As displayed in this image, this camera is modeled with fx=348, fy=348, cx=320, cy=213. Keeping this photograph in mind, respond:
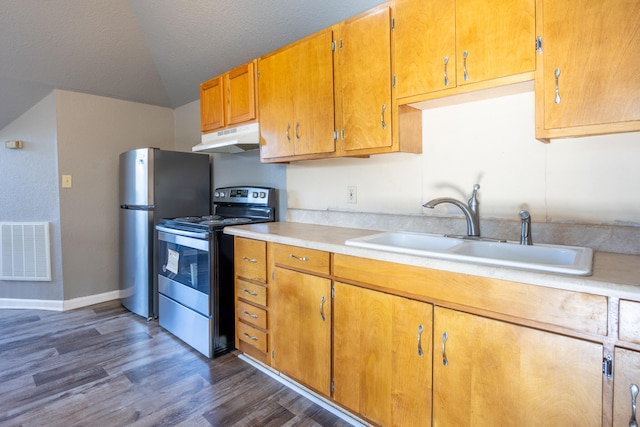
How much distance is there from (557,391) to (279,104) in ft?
6.35

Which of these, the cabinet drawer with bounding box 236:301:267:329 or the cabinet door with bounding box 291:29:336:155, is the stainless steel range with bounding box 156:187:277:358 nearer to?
the cabinet drawer with bounding box 236:301:267:329

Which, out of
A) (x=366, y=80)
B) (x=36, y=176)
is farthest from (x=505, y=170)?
(x=36, y=176)

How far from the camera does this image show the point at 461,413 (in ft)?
3.98

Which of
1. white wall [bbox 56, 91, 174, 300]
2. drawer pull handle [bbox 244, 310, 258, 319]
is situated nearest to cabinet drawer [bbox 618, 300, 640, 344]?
drawer pull handle [bbox 244, 310, 258, 319]

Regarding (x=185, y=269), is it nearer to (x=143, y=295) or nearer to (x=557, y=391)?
(x=143, y=295)

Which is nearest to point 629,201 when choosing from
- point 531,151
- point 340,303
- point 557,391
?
point 531,151

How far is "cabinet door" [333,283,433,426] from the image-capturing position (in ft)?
4.33

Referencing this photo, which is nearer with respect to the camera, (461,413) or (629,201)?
(461,413)

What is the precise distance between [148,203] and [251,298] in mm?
1491

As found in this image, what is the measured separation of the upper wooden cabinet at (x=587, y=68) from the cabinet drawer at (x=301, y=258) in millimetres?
1021

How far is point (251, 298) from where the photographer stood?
2.10 meters

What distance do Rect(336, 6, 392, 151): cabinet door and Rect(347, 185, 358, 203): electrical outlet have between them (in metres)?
0.41

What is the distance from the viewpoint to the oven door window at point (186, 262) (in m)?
2.28

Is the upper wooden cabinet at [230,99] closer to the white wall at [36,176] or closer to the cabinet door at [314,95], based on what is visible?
the cabinet door at [314,95]
